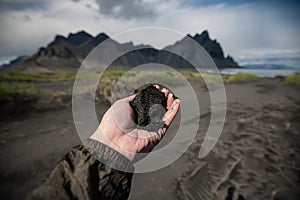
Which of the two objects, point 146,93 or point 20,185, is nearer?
point 146,93

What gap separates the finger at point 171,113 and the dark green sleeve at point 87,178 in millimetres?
726

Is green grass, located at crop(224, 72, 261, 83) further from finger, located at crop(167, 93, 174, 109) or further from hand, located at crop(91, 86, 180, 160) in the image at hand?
hand, located at crop(91, 86, 180, 160)

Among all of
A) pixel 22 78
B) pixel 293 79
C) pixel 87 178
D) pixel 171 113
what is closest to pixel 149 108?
pixel 171 113

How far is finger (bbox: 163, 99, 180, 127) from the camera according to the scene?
2.42m

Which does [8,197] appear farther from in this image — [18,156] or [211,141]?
[211,141]

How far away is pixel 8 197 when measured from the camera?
4508 millimetres

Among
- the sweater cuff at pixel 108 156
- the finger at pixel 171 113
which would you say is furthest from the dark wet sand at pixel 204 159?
the sweater cuff at pixel 108 156

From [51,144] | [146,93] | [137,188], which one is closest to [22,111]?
[51,144]

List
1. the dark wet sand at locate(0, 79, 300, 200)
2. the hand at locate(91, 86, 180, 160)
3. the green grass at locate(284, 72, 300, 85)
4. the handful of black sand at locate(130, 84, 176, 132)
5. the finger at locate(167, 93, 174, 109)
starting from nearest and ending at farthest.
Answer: the hand at locate(91, 86, 180, 160) → the handful of black sand at locate(130, 84, 176, 132) → the finger at locate(167, 93, 174, 109) → the dark wet sand at locate(0, 79, 300, 200) → the green grass at locate(284, 72, 300, 85)

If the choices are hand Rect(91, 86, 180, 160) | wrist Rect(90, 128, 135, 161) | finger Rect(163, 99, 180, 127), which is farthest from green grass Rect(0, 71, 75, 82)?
finger Rect(163, 99, 180, 127)

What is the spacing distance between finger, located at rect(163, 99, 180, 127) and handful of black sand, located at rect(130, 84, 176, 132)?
46 mm

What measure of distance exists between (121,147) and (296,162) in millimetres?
5254

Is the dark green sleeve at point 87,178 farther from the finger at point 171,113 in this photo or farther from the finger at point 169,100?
the finger at point 169,100

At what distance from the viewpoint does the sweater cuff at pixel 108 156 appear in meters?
1.82
